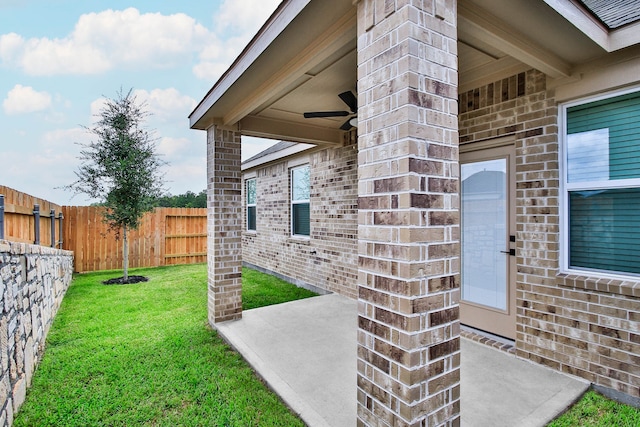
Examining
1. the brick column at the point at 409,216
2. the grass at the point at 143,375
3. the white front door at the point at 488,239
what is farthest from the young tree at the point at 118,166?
the brick column at the point at 409,216

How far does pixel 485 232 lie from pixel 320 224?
342cm

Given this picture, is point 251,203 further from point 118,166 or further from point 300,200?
point 118,166

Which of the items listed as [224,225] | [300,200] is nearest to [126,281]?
[300,200]

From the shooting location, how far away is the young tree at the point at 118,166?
7973 millimetres

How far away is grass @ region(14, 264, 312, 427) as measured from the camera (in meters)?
2.52

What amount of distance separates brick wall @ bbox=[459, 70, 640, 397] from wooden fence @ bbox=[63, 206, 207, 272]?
9.56m

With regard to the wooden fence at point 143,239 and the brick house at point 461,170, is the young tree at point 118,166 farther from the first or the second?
the brick house at point 461,170

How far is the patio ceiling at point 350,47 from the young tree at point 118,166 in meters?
5.01

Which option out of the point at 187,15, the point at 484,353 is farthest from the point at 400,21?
the point at 187,15

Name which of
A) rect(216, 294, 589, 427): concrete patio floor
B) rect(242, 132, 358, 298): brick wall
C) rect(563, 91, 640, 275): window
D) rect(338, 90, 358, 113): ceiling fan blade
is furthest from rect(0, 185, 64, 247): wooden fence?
rect(563, 91, 640, 275): window

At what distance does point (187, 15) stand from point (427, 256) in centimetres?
1172

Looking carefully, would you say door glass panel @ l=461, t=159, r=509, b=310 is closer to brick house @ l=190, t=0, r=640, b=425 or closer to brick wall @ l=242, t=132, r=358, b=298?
brick house @ l=190, t=0, r=640, b=425

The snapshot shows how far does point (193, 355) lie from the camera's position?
11.9 ft

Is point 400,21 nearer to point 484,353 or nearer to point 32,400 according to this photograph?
point 484,353
